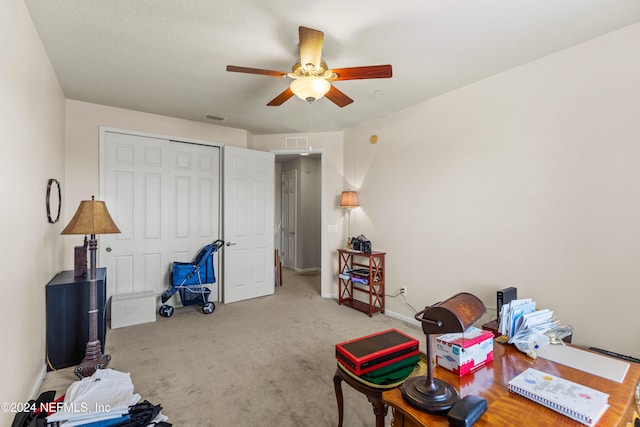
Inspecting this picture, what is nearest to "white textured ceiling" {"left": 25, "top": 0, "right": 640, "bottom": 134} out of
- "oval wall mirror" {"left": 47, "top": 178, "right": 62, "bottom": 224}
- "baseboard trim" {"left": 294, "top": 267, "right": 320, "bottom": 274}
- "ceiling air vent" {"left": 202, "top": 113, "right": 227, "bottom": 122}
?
"ceiling air vent" {"left": 202, "top": 113, "right": 227, "bottom": 122}

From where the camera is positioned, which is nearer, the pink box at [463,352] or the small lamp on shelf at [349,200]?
the pink box at [463,352]

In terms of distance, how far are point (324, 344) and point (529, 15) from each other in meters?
3.15

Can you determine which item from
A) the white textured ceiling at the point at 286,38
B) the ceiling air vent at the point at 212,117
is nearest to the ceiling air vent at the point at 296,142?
the ceiling air vent at the point at 212,117

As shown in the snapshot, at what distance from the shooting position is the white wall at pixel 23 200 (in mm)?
1619

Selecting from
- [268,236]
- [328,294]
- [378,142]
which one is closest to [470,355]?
[378,142]

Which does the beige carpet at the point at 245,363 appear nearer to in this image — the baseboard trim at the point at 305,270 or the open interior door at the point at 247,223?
the open interior door at the point at 247,223

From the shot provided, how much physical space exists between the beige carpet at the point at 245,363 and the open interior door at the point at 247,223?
1.38 feet

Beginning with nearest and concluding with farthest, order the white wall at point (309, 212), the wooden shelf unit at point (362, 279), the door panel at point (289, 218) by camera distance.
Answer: the wooden shelf unit at point (362, 279) < the white wall at point (309, 212) < the door panel at point (289, 218)

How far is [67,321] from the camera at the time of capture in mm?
2584

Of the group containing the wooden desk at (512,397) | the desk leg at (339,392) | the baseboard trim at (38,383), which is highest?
the wooden desk at (512,397)

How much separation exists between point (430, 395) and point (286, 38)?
237 centimetres

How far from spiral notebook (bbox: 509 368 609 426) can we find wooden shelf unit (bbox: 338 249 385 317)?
262 centimetres

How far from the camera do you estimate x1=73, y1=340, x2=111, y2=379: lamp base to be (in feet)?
7.74

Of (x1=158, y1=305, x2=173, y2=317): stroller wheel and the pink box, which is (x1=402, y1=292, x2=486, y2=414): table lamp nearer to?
the pink box
